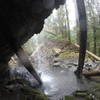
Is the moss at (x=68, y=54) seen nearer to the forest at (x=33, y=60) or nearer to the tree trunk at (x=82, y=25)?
the forest at (x=33, y=60)

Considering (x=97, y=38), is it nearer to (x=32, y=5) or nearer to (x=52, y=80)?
(x=52, y=80)

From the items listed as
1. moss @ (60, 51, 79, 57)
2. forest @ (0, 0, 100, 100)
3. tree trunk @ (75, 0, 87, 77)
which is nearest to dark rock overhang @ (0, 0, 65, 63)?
forest @ (0, 0, 100, 100)

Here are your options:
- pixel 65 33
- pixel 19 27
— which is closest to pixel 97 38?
pixel 65 33

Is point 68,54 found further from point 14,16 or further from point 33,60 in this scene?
point 14,16

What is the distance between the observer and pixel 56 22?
26.4 metres

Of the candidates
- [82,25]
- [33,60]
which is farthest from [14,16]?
[33,60]

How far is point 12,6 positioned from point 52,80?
5183mm

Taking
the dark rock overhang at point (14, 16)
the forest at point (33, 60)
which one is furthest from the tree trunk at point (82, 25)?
the dark rock overhang at point (14, 16)

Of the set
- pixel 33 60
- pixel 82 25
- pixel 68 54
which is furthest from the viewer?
pixel 68 54

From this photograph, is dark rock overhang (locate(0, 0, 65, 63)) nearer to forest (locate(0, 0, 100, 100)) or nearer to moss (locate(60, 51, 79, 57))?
forest (locate(0, 0, 100, 100))

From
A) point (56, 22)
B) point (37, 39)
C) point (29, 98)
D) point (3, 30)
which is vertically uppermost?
point (56, 22)

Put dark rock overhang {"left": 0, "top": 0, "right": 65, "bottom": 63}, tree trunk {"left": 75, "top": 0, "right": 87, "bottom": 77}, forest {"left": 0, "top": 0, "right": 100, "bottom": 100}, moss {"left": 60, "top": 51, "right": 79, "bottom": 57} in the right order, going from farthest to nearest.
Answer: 1. moss {"left": 60, "top": 51, "right": 79, "bottom": 57}
2. tree trunk {"left": 75, "top": 0, "right": 87, "bottom": 77}
3. forest {"left": 0, "top": 0, "right": 100, "bottom": 100}
4. dark rock overhang {"left": 0, "top": 0, "right": 65, "bottom": 63}

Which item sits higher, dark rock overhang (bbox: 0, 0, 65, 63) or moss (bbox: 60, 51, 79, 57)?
dark rock overhang (bbox: 0, 0, 65, 63)

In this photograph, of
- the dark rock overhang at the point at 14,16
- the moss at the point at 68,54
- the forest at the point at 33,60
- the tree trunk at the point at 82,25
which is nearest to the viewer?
the dark rock overhang at the point at 14,16
